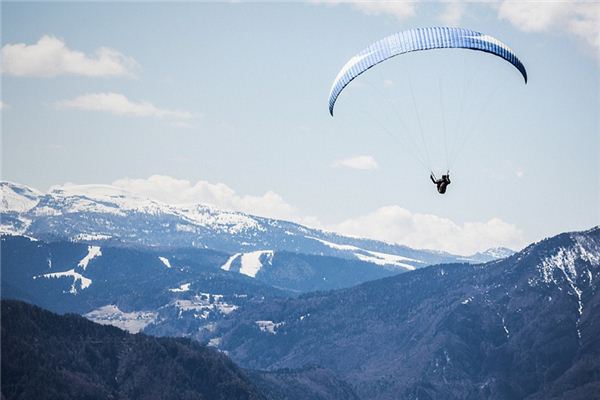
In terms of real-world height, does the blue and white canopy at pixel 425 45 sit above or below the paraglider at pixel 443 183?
above

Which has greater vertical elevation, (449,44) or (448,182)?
(449,44)

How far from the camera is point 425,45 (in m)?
110

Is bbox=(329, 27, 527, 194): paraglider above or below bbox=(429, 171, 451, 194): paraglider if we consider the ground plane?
above

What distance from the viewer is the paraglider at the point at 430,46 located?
363ft

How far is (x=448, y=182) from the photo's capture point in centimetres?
11300

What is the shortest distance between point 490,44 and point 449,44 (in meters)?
6.60

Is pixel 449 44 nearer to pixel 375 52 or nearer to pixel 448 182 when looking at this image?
pixel 375 52

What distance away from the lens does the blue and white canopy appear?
363 ft

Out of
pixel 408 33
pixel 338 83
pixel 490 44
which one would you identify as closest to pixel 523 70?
pixel 490 44

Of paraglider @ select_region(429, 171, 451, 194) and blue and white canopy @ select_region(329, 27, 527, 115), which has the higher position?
blue and white canopy @ select_region(329, 27, 527, 115)

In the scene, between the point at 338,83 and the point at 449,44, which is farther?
the point at 338,83

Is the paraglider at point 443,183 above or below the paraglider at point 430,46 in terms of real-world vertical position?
below

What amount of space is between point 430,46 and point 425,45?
717 millimetres

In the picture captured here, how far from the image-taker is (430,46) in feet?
362
